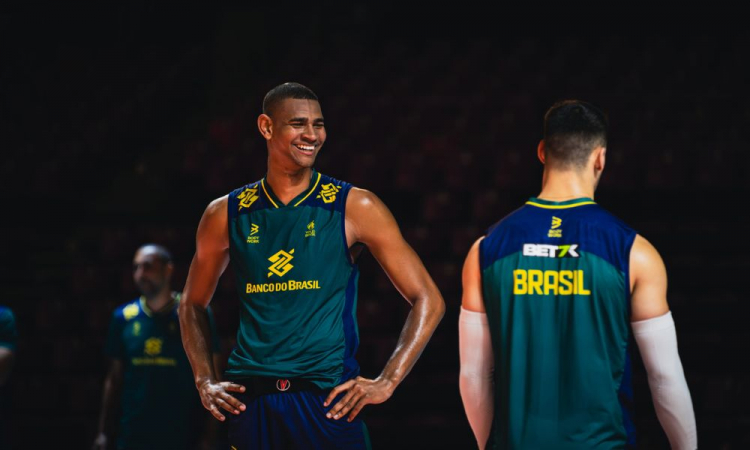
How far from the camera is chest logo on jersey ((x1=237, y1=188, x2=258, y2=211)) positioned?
319 centimetres

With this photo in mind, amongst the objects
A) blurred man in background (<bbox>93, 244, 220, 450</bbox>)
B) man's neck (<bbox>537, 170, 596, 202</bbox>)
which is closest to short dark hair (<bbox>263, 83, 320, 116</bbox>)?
man's neck (<bbox>537, 170, 596, 202</bbox>)

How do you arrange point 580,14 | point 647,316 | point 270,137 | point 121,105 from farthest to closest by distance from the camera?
point 580,14
point 121,105
point 270,137
point 647,316

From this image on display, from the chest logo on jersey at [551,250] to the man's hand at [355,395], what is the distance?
750 millimetres

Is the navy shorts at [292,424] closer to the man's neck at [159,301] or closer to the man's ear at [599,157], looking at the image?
the man's ear at [599,157]

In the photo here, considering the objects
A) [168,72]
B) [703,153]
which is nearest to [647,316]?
[703,153]

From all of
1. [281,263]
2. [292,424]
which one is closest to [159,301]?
[281,263]

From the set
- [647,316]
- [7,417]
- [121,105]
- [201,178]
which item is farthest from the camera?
[121,105]

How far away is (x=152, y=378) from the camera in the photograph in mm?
4973

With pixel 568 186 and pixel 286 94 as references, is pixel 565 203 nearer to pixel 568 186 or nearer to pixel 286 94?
pixel 568 186

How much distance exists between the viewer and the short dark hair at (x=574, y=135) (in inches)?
97.7

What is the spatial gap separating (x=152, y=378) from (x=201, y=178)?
424 centimetres

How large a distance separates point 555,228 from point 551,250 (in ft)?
0.22

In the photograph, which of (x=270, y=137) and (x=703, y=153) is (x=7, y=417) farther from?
(x=703, y=153)

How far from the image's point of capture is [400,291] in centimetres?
308
